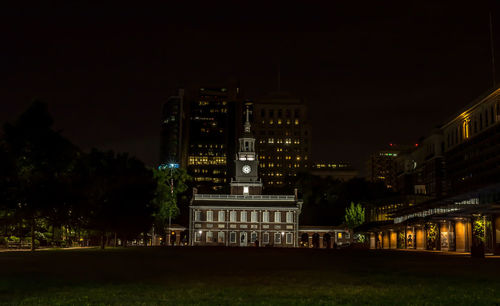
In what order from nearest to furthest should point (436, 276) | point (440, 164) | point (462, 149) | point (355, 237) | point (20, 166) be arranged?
point (436, 276) < point (20, 166) < point (462, 149) < point (355, 237) < point (440, 164)

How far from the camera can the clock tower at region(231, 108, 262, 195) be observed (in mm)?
104562

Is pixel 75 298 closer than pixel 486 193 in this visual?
Yes

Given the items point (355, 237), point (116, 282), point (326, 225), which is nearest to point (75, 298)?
point (116, 282)

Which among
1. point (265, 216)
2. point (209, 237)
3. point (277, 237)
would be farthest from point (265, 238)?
point (209, 237)

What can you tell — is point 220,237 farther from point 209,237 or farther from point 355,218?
point 355,218

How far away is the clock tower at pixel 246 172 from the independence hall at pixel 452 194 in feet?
73.6

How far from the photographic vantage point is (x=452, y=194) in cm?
5328

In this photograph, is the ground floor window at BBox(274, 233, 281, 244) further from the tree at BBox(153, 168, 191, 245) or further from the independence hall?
the tree at BBox(153, 168, 191, 245)

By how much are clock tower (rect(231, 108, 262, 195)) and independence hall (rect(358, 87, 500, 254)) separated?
22423 millimetres

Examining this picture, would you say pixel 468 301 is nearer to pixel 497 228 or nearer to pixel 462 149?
pixel 497 228

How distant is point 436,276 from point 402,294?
570 centimetres

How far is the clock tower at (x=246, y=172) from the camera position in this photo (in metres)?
105

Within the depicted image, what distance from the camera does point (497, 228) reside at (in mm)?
42531

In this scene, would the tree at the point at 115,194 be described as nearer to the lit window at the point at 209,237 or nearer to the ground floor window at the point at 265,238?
the lit window at the point at 209,237
